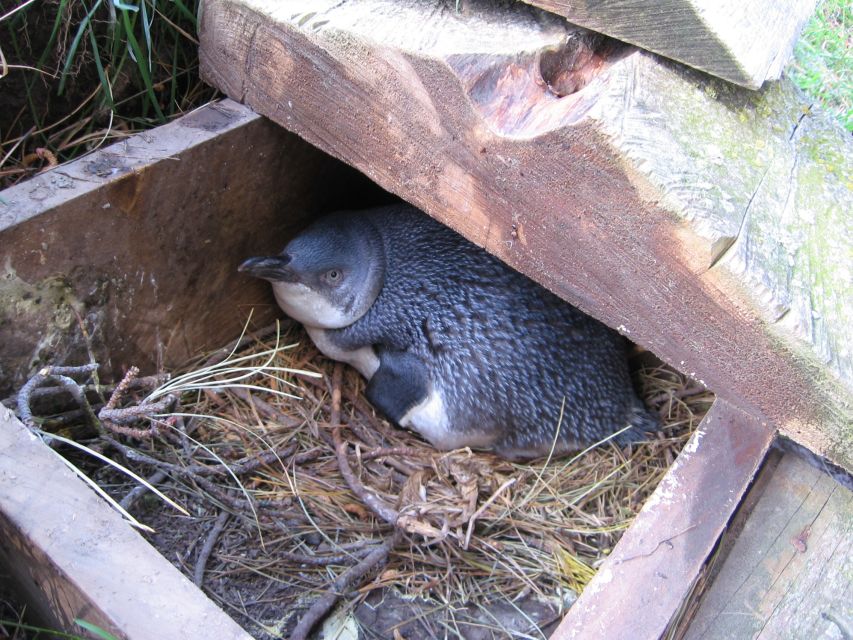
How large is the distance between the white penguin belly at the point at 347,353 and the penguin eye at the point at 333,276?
18 centimetres

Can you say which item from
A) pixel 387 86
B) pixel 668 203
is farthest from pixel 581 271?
pixel 387 86

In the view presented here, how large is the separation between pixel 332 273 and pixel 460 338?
16.2 inches

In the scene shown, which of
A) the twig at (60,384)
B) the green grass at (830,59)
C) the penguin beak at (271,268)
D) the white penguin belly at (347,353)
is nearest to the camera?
the twig at (60,384)

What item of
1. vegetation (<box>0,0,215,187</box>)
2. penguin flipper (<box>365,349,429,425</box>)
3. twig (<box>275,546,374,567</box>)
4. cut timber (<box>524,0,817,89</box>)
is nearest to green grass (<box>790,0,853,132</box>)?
cut timber (<box>524,0,817,89</box>)

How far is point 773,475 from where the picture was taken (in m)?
1.48

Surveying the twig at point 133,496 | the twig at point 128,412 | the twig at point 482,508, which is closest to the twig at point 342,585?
the twig at point 482,508

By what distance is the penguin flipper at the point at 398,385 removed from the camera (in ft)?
7.37

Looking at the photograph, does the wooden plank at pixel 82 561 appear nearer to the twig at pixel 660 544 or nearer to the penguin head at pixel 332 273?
the twig at pixel 660 544

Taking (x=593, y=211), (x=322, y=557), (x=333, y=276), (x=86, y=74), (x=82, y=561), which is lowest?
(x=322, y=557)

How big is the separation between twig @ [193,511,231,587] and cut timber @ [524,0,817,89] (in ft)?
4.24

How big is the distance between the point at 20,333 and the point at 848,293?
1614 millimetres

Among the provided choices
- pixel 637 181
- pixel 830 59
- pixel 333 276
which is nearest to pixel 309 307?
pixel 333 276

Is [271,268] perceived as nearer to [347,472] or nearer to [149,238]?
[149,238]

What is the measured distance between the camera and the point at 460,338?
2.23m
